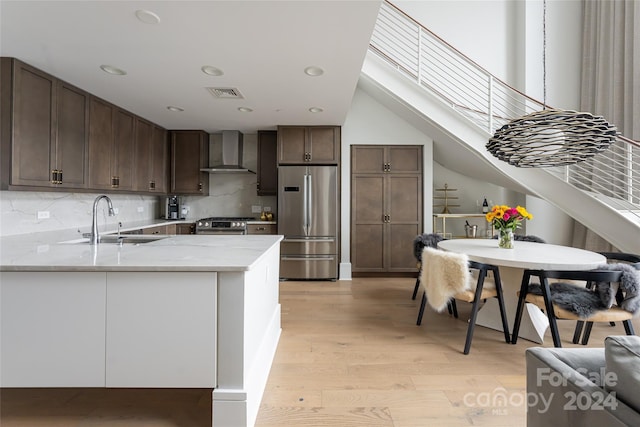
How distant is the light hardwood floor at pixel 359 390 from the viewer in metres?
1.65

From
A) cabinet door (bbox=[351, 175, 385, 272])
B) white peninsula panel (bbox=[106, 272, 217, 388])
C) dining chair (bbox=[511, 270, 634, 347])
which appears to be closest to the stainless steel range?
cabinet door (bbox=[351, 175, 385, 272])

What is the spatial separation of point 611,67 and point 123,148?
22.9 feet

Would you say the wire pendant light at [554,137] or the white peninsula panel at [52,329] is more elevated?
the wire pendant light at [554,137]

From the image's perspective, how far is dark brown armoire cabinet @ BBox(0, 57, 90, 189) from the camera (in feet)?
7.89

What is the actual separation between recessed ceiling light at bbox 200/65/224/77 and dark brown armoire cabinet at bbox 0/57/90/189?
4.65ft

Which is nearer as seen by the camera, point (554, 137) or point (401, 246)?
point (554, 137)

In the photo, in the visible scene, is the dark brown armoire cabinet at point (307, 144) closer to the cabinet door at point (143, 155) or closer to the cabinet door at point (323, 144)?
the cabinet door at point (323, 144)

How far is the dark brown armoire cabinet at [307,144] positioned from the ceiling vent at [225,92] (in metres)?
1.34

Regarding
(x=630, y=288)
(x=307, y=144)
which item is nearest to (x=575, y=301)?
(x=630, y=288)

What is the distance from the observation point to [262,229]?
4.84 m

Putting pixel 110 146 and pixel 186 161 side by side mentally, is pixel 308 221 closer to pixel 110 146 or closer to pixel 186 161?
pixel 186 161

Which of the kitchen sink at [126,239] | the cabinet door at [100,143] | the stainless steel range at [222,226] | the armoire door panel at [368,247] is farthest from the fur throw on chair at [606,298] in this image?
the cabinet door at [100,143]

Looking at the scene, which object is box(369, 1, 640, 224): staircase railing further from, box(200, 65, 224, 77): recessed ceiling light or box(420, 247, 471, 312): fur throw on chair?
box(200, 65, 224, 77): recessed ceiling light

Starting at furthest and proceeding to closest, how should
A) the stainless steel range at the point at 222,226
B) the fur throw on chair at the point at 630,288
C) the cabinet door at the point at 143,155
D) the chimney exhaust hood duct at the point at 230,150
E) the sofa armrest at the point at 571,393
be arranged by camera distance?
the chimney exhaust hood duct at the point at 230,150 < the stainless steel range at the point at 222,226 < the cabinet door at the point at 143,155 < the fur throw on chair at the point at 630,288 < the sofa armrest at the point at 571,393
